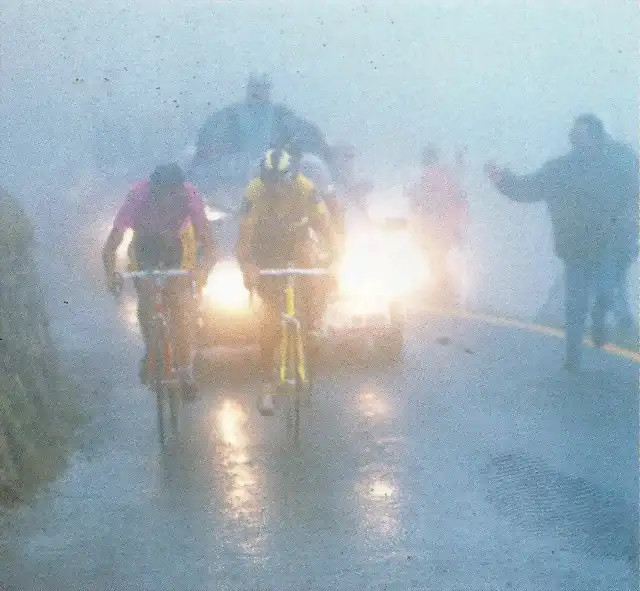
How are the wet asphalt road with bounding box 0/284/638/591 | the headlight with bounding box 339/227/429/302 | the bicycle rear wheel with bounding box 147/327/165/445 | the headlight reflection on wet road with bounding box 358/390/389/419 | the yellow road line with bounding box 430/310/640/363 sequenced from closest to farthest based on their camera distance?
the wet asphalt road with bounding box 0/284/638/591, the bicycle rear wheel with bounding box 147/327/165/445, the headlight reflection on wet road with bounding box 358/390/389/419, the headlight with bounding box 339/227/429/302, the yellow road line with bounding box 430/310/640/363

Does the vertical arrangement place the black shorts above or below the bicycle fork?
above

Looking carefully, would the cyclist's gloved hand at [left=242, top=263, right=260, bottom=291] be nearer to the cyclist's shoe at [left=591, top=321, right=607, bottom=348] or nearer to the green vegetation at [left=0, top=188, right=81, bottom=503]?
the green vegetation at [left=0, top=188, right=81, bottom=503]

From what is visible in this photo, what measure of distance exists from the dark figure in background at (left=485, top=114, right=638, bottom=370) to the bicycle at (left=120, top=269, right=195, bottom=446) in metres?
3.52

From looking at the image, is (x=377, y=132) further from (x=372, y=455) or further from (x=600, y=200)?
(x=372, y=455)

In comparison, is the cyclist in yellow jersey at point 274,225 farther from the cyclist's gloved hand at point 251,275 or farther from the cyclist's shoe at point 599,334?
the cyclist's shoe at point 599,334

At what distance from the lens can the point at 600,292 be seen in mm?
8039

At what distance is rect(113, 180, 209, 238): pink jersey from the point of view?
580 centimetres

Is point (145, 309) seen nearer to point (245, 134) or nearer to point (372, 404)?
point (372, 404)

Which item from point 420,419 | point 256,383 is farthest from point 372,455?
point 256,383

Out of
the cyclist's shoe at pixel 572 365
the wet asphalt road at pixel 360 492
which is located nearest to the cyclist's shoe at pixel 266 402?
the wet asphalt road at pixel 360 492

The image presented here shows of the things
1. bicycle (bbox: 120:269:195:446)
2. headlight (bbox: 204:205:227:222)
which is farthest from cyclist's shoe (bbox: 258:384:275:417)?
headlight (bbox: 204:205:227:222)

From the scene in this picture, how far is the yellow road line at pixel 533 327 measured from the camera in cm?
799

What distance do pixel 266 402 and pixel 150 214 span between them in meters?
1.93

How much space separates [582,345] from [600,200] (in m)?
1.70
